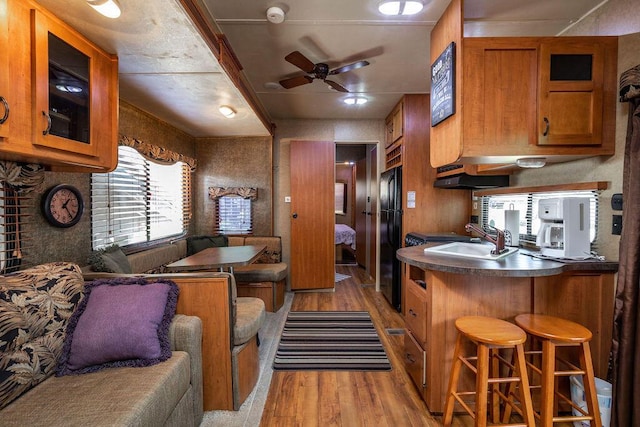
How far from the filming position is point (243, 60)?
2.74 metres

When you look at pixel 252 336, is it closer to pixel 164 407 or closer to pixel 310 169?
pixel 164 407

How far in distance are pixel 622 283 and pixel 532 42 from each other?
1506 mm

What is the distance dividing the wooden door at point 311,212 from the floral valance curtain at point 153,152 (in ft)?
4.89

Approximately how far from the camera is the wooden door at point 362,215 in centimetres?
582

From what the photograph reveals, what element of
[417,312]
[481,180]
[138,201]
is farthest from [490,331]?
[138,201]

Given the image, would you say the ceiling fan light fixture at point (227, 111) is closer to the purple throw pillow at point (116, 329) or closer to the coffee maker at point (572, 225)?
the purple throw pillow at point (116, 329)

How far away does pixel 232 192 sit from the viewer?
14.3 ft

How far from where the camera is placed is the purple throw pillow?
4.81ft

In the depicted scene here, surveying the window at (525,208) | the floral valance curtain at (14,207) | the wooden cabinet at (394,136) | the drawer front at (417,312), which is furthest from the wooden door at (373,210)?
the floral valance curtain at (14,207)

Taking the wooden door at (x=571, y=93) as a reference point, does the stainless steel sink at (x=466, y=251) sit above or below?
below

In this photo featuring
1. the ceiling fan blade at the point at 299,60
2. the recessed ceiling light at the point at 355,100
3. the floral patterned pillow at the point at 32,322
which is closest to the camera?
the floral patterned pillow at the point at 32,322

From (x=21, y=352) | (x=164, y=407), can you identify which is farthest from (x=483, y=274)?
(x=21, y=352)

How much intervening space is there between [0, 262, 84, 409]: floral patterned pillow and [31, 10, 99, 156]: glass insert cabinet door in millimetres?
661

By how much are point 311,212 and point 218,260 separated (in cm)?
200
